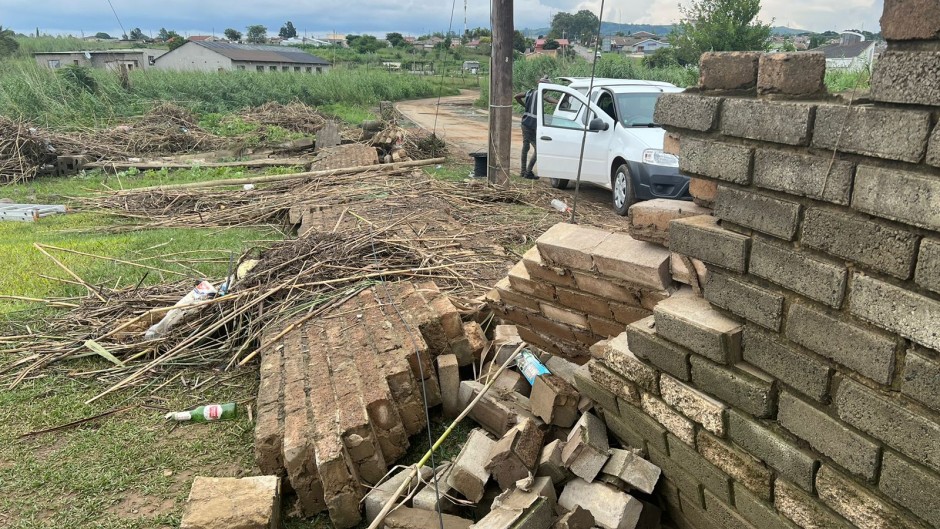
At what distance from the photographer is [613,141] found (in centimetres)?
898

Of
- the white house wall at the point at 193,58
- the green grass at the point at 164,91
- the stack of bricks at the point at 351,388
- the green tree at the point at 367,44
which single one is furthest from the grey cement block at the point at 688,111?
the green tree at the point at 367,44

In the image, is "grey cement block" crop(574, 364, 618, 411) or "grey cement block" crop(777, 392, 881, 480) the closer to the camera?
"grey cement block" crop(777, 392, 881, 480)

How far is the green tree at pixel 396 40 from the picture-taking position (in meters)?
69.1

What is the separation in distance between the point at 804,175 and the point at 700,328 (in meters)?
0.75

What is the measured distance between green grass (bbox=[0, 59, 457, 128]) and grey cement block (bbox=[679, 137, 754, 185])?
18.2 m

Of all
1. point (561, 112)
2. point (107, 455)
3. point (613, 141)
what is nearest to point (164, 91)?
point (561, 112)

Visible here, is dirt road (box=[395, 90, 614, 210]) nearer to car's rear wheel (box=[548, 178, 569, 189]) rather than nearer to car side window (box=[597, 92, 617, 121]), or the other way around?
car's rear wheel (box=[548, 178, 569, 189])

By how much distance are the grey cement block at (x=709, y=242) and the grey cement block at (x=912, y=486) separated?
815 mm

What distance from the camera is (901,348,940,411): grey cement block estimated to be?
1748 mm

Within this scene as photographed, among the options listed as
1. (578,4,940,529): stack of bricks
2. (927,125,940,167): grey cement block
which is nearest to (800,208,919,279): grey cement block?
(578,4,940,529): stack of bricks

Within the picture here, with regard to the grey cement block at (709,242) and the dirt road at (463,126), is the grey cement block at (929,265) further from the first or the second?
the dirt road at (463,126)

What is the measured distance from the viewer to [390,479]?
126 inches

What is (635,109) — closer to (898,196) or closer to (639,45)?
(898,196)

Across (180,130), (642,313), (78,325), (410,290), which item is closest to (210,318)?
(78,325)
